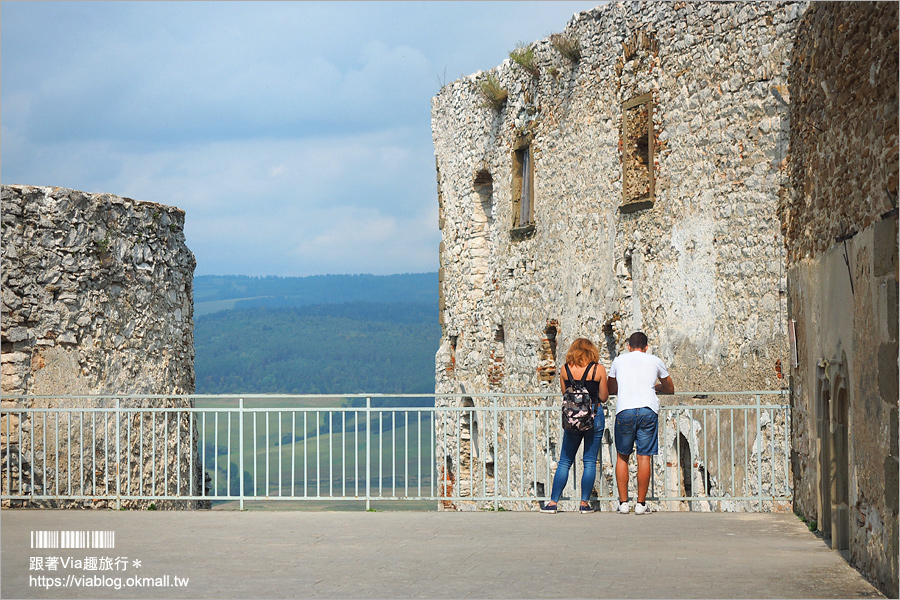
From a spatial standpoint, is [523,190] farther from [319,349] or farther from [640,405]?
[319,349]

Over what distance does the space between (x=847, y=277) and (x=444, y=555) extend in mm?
3265

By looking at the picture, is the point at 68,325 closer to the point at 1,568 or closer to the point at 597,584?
the point at 1,568

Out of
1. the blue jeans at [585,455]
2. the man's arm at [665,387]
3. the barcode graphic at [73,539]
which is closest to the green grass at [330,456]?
the barcode graphic at [73,539]

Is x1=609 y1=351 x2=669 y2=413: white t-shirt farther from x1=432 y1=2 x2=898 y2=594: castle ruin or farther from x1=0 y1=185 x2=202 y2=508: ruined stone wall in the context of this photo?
x1=0 y1=185 x2=202 y2=508: ruined stone wall

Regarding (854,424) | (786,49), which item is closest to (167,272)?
(786,49)

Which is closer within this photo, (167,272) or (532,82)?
(167,272)

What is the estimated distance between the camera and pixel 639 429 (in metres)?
9.84

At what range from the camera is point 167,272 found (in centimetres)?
1354

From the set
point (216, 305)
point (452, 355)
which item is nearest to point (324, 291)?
point (216, 305)

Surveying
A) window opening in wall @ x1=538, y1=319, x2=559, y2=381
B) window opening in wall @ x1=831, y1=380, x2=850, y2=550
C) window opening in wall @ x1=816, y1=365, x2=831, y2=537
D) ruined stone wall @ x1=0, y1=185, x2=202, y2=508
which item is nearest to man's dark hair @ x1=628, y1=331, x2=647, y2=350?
window opening in wall @ x1=816, y1=365, x2=831, y2=537

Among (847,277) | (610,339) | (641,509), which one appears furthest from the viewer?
(610,339)

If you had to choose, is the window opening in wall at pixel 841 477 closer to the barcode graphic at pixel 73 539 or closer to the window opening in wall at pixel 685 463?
the barcode graphic at pixel 73 539

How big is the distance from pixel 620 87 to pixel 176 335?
7212 millimetres

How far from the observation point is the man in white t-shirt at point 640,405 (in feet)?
32.1
